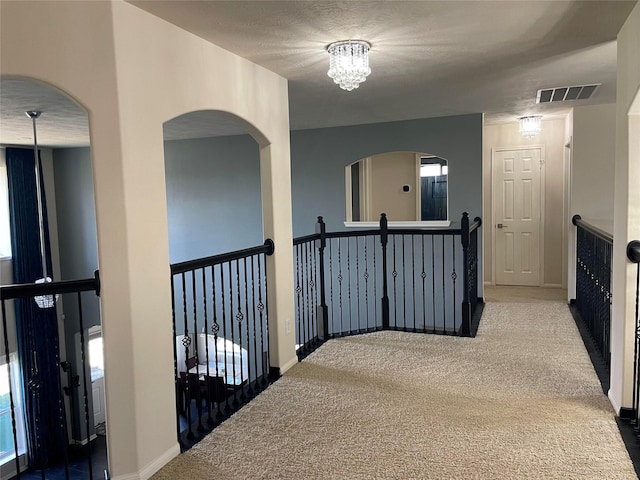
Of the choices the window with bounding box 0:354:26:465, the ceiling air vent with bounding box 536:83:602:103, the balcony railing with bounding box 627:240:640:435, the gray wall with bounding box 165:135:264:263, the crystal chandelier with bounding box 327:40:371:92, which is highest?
the ceiling air vent with bounding box 536:83:602:103

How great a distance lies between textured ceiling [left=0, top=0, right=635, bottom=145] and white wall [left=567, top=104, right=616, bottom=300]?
31 cm

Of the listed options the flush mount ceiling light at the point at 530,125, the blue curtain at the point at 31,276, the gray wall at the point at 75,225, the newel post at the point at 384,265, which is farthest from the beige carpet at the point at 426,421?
the blue curtain at the point at 31,276

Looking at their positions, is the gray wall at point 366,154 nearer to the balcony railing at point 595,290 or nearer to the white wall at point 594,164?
the white wall at point 594,164

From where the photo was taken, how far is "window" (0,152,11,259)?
756 cm

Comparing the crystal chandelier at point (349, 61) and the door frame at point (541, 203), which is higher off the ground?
the crystal chandelier at point (349, 61)

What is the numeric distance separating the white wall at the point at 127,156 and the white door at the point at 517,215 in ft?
17.4

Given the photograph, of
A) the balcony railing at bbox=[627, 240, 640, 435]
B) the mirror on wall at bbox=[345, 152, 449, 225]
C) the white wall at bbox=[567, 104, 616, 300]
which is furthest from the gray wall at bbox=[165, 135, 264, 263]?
the balcony railing at bbox=[627, 240, 640, 435]

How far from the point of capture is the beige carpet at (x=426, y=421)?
93.4 inches

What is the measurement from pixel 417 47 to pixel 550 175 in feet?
14.6

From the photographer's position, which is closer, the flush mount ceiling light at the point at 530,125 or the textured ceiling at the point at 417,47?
the textured ceiling at the point at 417,47

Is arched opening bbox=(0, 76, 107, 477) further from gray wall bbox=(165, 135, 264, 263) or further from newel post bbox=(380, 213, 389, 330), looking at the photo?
→ newel post bbox=(380, 213, 389, 330)

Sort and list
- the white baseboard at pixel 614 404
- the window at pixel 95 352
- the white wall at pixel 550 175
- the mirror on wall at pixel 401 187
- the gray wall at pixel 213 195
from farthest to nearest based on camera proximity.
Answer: the window at pixel 95 352, the mirror on wall at pixel 401 187, the gray wall at pixel 213 195, the white wall at pixel 550 175, the white baseboard at pixel 614 404

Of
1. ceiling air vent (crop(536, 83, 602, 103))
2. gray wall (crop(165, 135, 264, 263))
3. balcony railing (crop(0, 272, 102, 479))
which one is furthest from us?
balcony railing (crop(0, 272, 102, 479))

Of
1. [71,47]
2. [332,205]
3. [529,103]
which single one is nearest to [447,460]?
[71,47]
